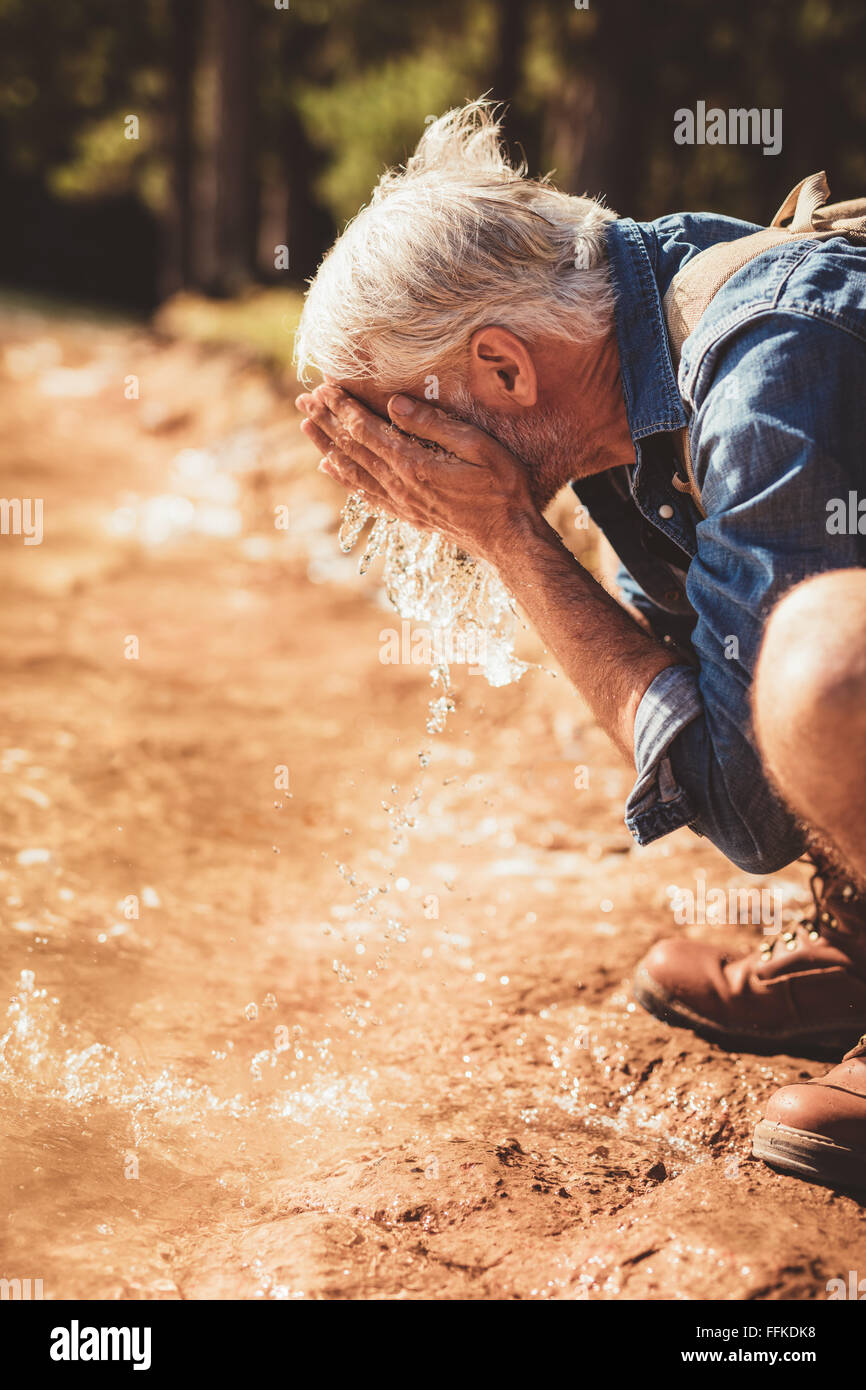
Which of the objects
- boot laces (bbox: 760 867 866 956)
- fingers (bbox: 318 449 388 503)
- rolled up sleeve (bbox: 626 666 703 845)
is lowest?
boot laces (bbox: 760 867 866 956)

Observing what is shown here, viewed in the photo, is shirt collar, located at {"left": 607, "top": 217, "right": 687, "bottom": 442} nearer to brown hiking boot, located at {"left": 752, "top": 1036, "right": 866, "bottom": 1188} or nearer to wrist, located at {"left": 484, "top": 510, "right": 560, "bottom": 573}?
wrist, located at {"left": 484, "top": 510, "right": 560, "bottom": 573}

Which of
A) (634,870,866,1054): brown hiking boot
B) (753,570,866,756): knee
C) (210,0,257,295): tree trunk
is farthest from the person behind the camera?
(210,0,257,295): tree trunk

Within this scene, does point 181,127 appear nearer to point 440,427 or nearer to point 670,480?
point 440,427

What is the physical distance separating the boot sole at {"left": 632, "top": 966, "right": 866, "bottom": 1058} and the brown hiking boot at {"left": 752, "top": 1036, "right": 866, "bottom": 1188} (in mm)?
353

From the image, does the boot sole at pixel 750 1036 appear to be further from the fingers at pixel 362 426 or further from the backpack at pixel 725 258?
the fingers at pixel 362 426

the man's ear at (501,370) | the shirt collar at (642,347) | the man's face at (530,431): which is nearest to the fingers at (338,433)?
the man's face at (530,431)

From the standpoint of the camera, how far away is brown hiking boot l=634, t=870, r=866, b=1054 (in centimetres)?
228

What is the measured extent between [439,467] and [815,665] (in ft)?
2.96

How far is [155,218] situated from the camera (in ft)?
93.1

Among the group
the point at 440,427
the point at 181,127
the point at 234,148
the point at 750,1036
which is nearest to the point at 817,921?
the point at 750,1036

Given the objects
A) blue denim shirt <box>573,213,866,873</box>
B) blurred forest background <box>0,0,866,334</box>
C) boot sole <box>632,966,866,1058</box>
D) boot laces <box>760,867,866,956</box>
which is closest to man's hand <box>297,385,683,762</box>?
blue denim shirt <box>573,213,866,873</box>

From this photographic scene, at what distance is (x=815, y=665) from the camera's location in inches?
60.9

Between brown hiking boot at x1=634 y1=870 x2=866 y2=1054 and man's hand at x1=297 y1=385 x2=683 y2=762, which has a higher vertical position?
man's hand at x1=297 y1=385 x2=683 y2=762

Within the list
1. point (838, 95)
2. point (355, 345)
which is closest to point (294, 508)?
point (355, 345)
